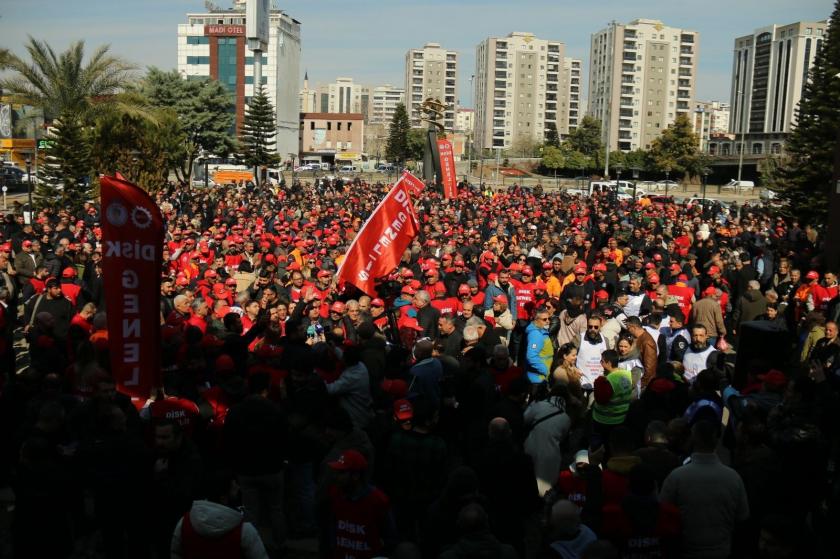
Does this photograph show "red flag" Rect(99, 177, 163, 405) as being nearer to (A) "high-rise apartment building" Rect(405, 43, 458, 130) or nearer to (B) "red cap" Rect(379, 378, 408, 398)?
(B) "red cap" Rect(379, 378, 408, 398)

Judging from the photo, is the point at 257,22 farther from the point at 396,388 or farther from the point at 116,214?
the point at 396,388

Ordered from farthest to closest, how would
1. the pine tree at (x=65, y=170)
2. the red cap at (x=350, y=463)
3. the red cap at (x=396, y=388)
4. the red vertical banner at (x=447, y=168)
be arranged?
1. the red vertical banner at (x=447, y=168)
2. the pine tree at (x=65, y=170)
3. the red cap at (x=396, y=388)
4. the red cap at (x=350, y=463)

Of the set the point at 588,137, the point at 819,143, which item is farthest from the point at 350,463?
the point at 588,137

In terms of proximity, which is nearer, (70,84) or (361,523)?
(361,523)

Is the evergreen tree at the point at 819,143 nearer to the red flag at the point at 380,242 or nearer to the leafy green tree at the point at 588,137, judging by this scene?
the red flag at the point at 380,242

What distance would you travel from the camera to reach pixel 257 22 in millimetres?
90312

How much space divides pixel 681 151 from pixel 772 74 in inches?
3028

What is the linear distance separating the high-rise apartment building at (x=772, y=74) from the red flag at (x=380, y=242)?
126543 millimetres

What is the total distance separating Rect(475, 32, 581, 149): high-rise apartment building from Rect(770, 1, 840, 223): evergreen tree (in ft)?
389

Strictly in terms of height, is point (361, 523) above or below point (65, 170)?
below

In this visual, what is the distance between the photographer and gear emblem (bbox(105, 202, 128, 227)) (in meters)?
6.41

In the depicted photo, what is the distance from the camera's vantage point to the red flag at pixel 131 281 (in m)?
6.39

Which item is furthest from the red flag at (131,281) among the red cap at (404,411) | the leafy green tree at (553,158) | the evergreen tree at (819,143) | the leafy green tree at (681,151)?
the leafy green tree at (553,158)

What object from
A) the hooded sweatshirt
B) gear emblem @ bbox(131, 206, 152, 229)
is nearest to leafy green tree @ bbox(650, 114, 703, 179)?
gear emblem @ bbox(131, 206, 152, 229)
